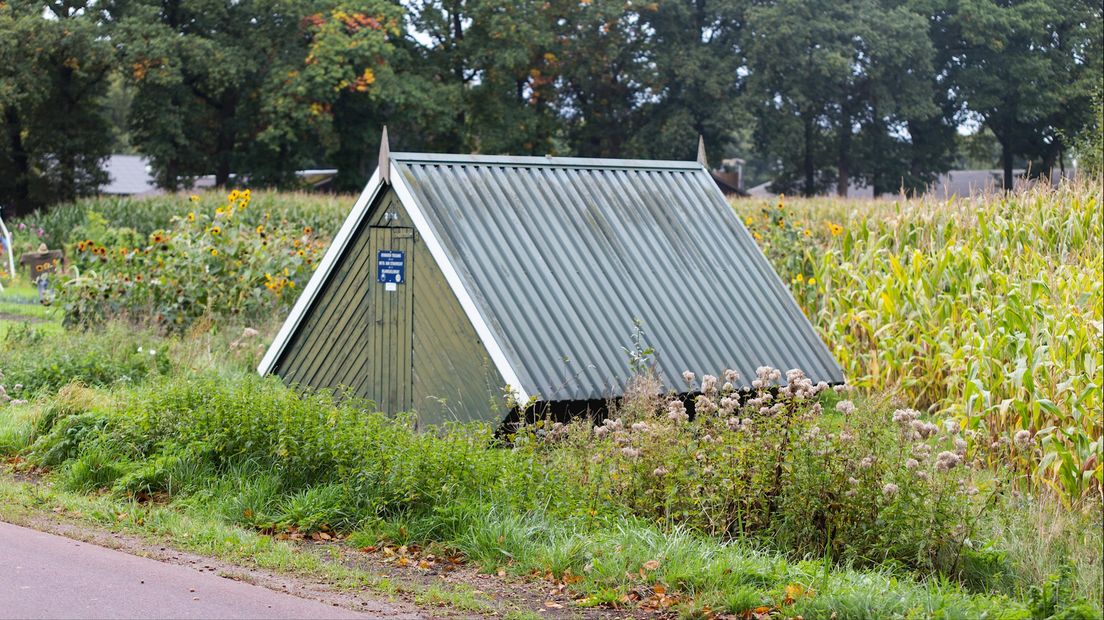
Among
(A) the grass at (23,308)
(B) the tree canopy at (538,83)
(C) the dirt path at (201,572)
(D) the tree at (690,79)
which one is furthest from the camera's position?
(D) the tree at (690,79)

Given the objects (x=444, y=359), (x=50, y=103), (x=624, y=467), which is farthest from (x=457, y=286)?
(x=50, y=103)

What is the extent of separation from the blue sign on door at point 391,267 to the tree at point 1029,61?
1800 inches

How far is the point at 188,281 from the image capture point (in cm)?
1463

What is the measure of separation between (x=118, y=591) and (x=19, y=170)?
38390mm

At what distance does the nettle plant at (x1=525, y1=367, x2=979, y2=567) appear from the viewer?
6594 millimetres

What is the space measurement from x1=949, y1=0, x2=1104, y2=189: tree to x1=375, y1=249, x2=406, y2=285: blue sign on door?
45.7m

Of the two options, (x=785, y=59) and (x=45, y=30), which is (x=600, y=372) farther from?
(x=785, y=59)

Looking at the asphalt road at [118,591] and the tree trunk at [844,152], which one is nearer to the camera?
the asphalt road at [118,591]

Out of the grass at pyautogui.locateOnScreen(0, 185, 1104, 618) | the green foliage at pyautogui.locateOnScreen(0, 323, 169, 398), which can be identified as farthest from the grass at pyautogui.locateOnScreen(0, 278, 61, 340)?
the grass at pyautogui.locateOnScreen(0, 185, 1104, 618)

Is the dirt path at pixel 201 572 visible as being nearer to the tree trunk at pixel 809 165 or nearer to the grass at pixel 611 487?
the grass at pixel 611 487

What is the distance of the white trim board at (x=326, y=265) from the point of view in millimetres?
9883

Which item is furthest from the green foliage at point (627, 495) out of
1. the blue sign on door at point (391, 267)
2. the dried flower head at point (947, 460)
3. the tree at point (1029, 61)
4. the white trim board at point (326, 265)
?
the tree at point (1029, 61)

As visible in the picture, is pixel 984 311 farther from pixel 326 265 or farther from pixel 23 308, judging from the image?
pixel 23 308

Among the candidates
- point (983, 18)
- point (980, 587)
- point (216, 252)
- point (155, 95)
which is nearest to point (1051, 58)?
point (983, 18)
